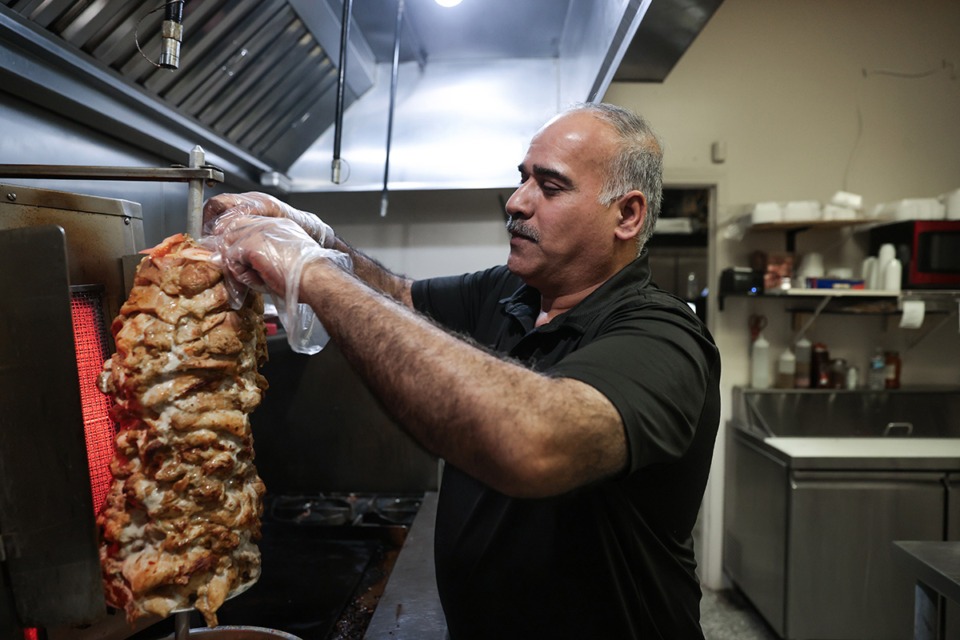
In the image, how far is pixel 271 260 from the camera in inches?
37.1

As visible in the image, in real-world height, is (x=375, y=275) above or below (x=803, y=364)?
above

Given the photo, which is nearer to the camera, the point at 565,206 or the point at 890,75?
the point at 565,206

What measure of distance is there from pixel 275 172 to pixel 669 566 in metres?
2.38

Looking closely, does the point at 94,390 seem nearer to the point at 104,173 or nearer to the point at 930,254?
the point at 104,173

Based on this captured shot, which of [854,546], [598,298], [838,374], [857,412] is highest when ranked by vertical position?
[598,298]

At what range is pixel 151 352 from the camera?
88 cm

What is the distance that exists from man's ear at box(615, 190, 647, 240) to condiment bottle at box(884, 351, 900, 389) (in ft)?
10.8

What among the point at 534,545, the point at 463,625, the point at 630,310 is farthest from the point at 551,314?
the point at 463,625

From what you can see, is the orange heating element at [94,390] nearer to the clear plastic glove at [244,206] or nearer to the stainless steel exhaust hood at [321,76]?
the clear plastic glove at [244,206]

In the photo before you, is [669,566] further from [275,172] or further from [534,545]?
[275,172]

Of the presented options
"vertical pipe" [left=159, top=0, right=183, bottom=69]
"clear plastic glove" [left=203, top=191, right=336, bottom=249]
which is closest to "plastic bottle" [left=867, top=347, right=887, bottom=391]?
"clear plastic glove" [left=203, top=191, right=336, bottom=249]

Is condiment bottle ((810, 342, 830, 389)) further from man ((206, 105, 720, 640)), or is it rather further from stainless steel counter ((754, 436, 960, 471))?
man ((206, 105, 720, 640))

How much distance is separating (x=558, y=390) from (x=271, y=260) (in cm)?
50

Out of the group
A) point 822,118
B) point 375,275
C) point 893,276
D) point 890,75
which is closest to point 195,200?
point 375,275
